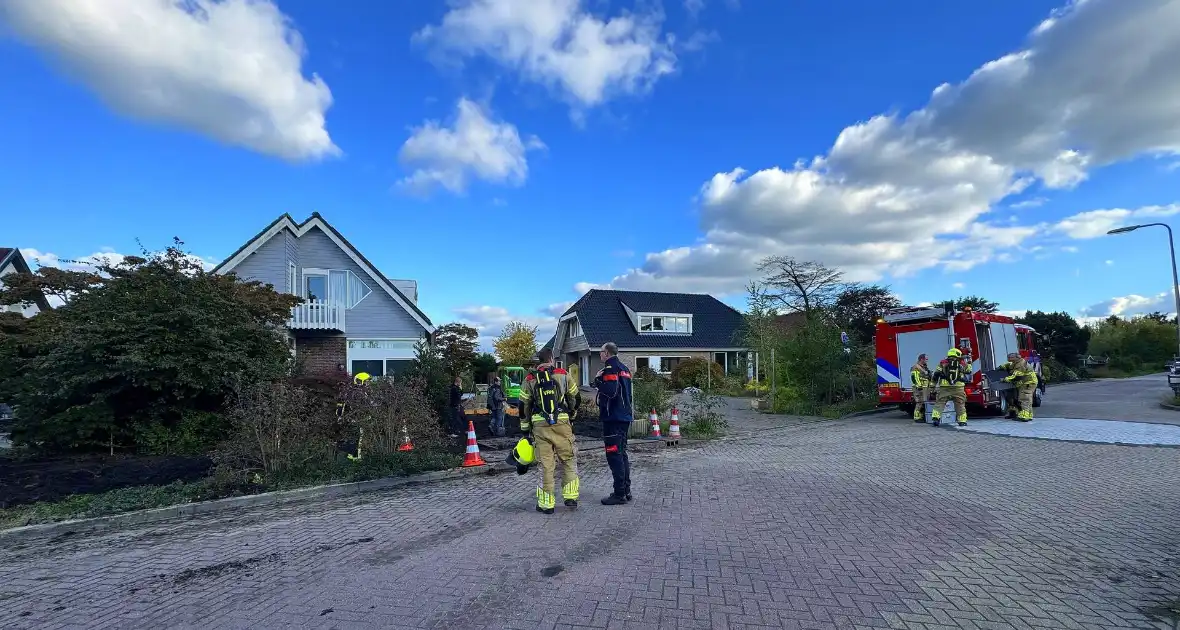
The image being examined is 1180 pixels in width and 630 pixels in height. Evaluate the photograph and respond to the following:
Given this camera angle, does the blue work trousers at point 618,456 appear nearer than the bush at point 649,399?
Yes

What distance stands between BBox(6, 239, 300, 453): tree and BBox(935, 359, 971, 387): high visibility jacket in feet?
44.9

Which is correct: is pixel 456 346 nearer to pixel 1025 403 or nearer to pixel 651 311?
pixel 1025 403

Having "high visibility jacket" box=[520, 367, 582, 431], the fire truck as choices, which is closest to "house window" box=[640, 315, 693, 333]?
the fire truck

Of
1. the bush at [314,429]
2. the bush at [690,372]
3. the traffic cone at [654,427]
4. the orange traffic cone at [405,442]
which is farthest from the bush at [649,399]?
the bush at [690,372]

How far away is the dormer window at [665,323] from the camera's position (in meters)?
37.8

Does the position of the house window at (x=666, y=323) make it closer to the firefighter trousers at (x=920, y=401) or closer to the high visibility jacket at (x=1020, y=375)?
the firefighter trousers at (x=920, y=401)

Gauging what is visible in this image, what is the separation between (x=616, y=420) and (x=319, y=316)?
682 inches

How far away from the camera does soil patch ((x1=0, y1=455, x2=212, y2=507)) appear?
289 inches

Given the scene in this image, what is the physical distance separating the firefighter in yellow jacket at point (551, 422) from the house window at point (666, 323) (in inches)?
1228

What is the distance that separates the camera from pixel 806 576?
4223mm

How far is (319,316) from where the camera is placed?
68.2 ft

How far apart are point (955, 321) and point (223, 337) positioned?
15794 millimetres

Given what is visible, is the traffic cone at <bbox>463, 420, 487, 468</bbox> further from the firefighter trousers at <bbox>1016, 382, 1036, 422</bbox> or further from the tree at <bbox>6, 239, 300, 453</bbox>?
the firefighter trousers at <bbox>1016, 382, 1036, 422</bbox>

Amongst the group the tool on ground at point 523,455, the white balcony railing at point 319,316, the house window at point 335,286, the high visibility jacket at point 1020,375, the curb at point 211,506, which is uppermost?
the house window at point 335,286
